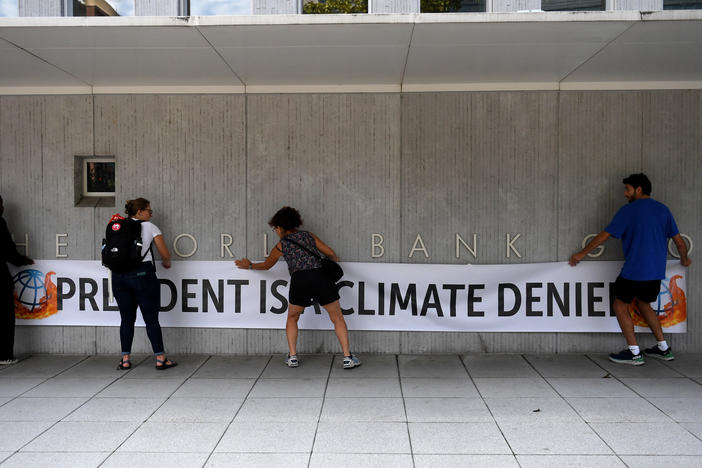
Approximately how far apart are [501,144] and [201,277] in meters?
3.95

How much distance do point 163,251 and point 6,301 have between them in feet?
6.38

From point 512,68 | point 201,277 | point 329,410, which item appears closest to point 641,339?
point 512,68

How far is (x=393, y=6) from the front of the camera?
6750 millimetres

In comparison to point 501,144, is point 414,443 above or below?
below

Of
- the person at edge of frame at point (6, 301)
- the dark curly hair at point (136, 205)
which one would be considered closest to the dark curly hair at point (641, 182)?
the dark curly hair at point (136, 205)

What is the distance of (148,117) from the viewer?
7.12 m

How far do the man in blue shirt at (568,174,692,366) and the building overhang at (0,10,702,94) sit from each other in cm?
142

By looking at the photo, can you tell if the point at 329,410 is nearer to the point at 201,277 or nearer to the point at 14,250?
the point at 201,277

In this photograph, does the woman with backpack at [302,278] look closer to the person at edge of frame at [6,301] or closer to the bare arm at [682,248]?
the person at edge of frame at [6,301]

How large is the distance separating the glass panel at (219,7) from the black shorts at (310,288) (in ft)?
10.2

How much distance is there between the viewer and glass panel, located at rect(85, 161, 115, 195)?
7.27 metres

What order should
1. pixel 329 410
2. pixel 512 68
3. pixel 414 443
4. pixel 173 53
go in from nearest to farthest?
pixel 414 443, pixel 329 410, pixel 173 53, pixel 512 68

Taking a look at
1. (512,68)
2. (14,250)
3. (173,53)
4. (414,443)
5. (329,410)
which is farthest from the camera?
(14,250)

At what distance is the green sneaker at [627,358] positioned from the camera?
21.4 ft
